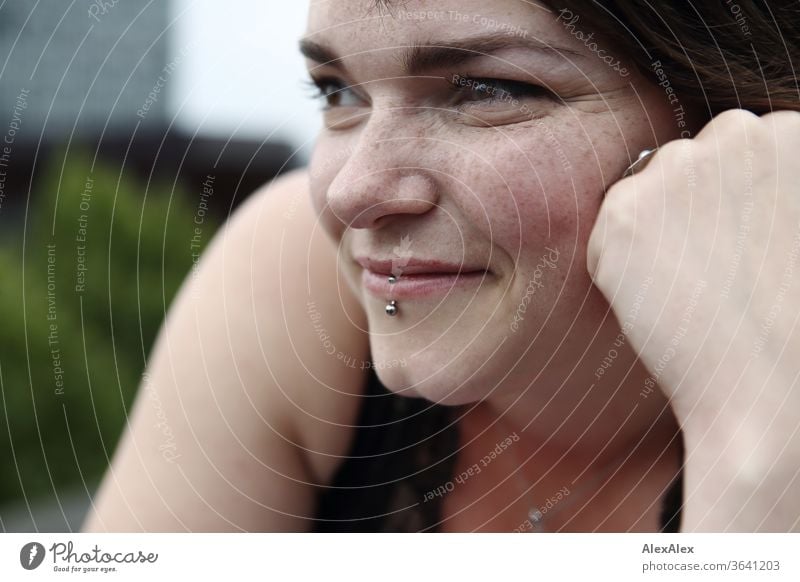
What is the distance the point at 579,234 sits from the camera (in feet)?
1.74

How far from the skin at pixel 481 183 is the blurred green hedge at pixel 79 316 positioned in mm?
417

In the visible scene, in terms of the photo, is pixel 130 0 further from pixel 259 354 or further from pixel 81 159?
pixel 81 159

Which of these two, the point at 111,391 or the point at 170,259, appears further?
the point at 170,259

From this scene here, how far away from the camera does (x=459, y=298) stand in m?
0.55

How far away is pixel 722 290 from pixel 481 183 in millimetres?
169

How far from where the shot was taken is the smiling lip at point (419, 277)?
545 millimetres

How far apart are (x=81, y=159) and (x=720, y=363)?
987mm

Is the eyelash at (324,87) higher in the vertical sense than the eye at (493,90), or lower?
higher

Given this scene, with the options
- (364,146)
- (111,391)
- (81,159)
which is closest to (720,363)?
(364,146)

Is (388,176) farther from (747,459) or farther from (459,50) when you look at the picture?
(747,459)

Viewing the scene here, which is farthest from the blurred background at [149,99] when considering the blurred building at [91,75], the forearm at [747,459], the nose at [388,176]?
the forearm at [747,459]

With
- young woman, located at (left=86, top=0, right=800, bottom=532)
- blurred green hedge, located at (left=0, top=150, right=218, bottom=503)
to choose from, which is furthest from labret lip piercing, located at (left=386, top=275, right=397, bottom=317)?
blurred green hedge, located at (left=0, top=150, right=218, bottom=503)

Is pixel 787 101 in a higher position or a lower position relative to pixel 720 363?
higher

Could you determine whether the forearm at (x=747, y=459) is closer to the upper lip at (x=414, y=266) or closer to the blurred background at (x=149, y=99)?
the upper lip at (x=414, y=266)
